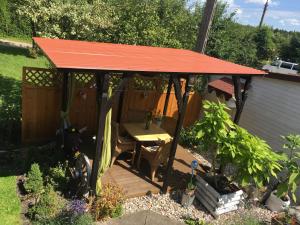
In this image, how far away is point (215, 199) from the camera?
6777 millimetres

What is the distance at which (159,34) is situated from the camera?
11.7 meters

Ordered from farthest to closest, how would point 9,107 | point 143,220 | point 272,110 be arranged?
point 272,110 < point 9,107 < point 143,220

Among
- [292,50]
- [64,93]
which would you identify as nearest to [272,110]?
[64,93]

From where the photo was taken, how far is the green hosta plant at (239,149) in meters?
6.29

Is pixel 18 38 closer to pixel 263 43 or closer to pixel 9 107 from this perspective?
pixel 9 107

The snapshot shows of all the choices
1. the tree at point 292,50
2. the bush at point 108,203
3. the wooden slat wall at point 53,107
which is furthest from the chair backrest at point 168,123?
the tree at point 292,50

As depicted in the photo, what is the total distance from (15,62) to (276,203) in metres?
14.7

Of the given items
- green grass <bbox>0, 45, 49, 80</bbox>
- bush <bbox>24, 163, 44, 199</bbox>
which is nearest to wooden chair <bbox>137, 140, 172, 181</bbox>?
bush <bbox>24, 163, 44, 199</bbox>

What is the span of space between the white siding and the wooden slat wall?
3063mm

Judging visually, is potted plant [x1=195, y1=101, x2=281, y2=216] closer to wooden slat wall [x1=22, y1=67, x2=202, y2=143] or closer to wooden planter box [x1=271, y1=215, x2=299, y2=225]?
wooden planter box [x1=271, y1=215, x2=299, y2=225]

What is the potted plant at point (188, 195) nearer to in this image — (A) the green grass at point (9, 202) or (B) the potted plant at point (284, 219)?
(B) the potted plant at point (284, 219)

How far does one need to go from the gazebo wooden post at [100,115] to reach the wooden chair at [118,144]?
1523 mm

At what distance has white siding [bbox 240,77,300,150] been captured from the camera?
8.34m

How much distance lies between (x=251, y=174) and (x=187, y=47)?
28.2 feet
